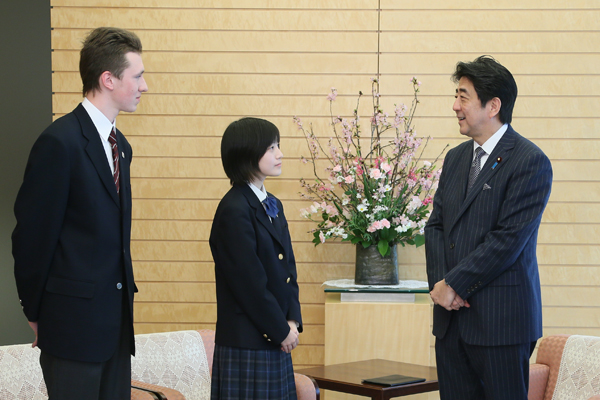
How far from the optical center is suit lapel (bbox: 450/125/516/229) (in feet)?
7.72

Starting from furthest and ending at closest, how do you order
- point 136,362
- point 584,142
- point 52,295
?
point 584,142
point 136,362
point 52,295

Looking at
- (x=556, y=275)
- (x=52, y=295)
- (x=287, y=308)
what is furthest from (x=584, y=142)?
(x=52, y=295)

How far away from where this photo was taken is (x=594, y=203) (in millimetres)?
4039

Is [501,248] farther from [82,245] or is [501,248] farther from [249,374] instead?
[82,245]

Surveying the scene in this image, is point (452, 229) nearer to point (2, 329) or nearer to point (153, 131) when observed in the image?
point (153, 131)

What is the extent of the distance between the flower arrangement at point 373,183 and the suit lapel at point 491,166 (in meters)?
1.07

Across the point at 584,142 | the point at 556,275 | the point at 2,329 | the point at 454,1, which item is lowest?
the point at 2,329


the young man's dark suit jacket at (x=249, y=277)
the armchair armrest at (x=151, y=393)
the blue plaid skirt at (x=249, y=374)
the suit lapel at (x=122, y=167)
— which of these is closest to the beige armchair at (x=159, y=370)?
the armchair armrest at (x=151, y=393)

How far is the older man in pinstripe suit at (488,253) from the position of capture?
7.29 ft

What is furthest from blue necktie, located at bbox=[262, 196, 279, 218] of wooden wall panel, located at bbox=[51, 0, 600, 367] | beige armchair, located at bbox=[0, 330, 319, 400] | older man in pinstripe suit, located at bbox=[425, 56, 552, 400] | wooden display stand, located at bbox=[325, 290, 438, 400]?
wooden wall panel, located at bbox=[51, 0, 600, 367]

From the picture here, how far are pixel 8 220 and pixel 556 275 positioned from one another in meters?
3.57

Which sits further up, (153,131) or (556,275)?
(153,131)

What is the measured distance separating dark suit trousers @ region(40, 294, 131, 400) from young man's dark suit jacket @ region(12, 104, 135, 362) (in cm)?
3

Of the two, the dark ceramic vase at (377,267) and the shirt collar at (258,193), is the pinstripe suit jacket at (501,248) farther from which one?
the dark ceramic vase at (377,267)
